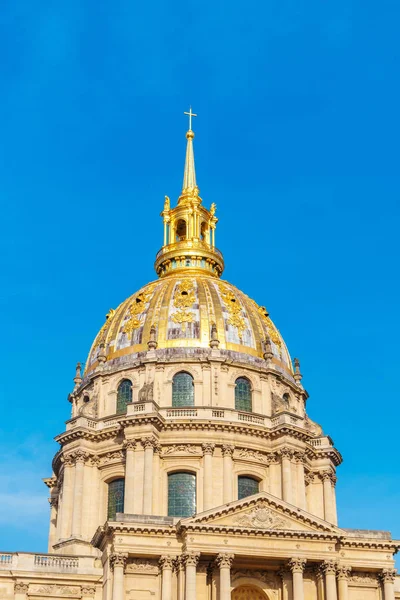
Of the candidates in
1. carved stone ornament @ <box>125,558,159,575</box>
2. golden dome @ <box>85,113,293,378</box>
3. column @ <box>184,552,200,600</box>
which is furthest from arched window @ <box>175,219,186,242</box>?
column @ <box>184,552,200,600</box>

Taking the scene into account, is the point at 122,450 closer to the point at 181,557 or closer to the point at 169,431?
the point at 169,431

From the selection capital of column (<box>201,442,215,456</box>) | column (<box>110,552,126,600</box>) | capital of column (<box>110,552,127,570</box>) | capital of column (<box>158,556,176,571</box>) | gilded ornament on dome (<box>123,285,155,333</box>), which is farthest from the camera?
gilded ornament on dome (<box>123,285,155,333</box>)

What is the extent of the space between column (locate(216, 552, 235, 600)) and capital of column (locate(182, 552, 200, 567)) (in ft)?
4.05

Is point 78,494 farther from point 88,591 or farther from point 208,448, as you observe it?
point 88,591

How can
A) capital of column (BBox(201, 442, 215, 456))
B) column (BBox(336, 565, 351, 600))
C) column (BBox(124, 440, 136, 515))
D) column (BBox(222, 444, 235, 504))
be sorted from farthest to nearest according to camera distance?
1. capital of column (BBox(201, 442, 215, 456))
2. column (BBox(222, 444, 235, 504))
3. column (BBox(124, 440, 136, 515))
4. column (BBox(336, 565, 351, 600))

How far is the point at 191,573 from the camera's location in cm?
5359

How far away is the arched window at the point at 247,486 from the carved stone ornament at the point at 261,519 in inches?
540

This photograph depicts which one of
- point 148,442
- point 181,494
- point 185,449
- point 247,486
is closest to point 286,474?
point 247,486

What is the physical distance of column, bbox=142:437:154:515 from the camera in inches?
2606

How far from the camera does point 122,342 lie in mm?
77750

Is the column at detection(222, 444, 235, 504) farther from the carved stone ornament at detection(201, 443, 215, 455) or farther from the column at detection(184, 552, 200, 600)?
the column at detection(184, 552, 200, 600)

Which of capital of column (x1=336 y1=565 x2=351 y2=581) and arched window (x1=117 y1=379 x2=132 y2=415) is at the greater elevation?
arched window (x1=117 y1=379 x2=132 y2=415)

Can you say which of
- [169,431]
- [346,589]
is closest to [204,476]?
[169,431]

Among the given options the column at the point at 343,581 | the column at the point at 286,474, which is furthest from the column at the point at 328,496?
the column at the point at 343,581
